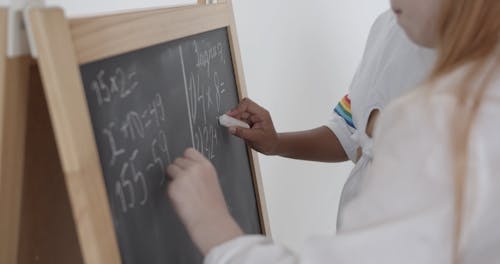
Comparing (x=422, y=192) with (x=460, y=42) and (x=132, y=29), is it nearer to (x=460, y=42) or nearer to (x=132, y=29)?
(x=460, y=42)

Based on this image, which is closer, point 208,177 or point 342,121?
point 208,177

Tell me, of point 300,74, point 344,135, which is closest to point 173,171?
point 344,135

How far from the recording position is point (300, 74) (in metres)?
1.56

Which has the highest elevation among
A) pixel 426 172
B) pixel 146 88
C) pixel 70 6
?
pixel 70 6

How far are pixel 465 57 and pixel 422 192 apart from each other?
0.47ft

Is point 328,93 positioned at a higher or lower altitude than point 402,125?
lower

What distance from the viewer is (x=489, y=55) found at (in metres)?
0.52

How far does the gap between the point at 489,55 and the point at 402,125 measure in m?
0.11

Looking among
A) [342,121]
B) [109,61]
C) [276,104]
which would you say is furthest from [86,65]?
[276,104]

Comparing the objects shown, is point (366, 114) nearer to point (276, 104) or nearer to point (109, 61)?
point (109, 61)

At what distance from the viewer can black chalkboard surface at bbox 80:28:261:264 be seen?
53 cm

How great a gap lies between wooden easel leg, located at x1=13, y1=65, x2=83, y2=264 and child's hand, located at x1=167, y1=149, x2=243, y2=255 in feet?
0.41

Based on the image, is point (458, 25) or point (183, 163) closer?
point (458, 25)

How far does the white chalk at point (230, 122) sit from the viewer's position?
86 centimetres
